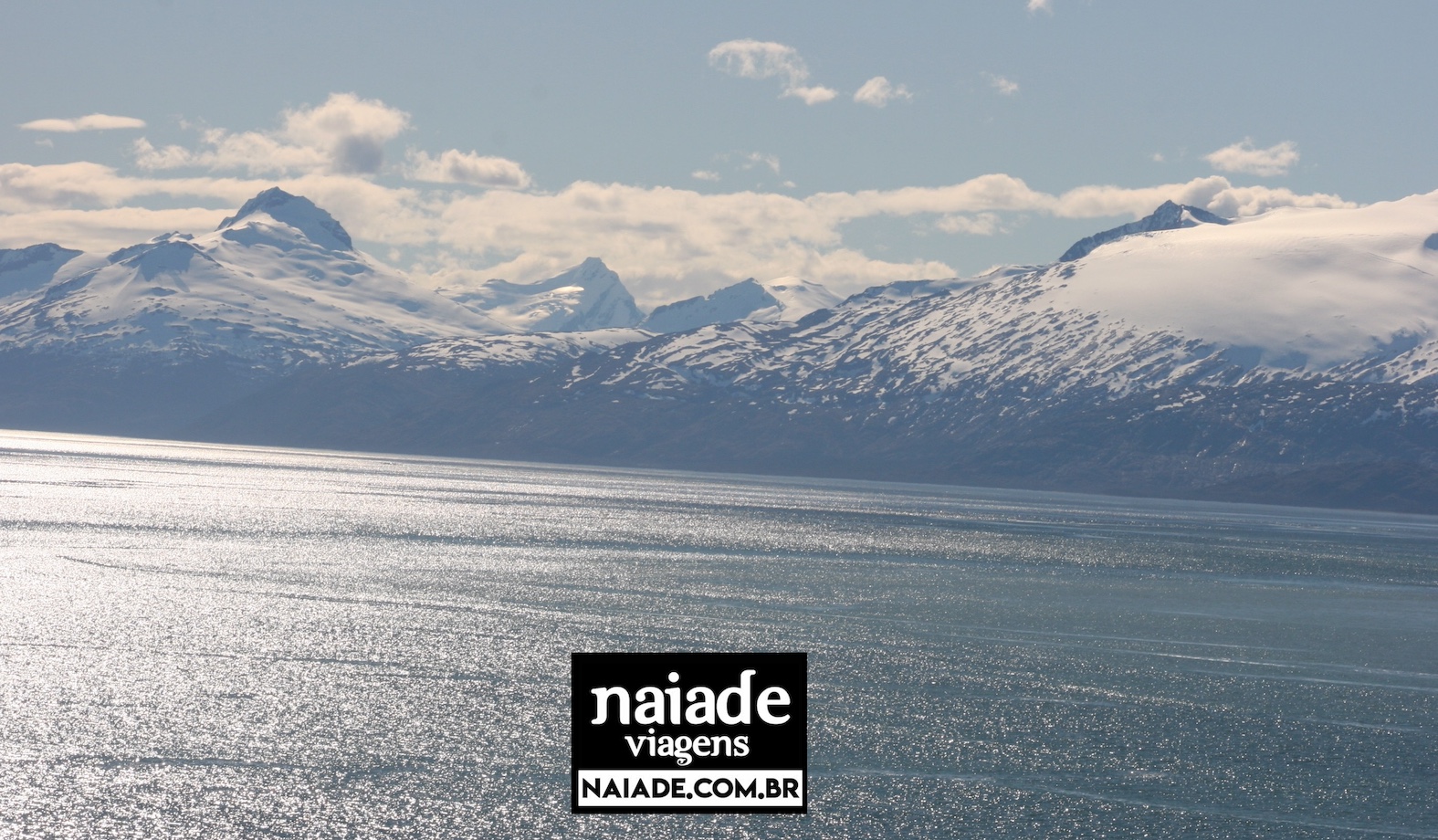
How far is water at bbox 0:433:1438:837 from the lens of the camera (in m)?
51.1

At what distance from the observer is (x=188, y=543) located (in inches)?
5714

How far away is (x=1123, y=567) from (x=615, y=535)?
206 ft

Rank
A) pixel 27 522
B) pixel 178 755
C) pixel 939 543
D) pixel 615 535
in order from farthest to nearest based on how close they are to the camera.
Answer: pixel 939 543, pixel 615 535, pixel 27 522, pixel 178 755

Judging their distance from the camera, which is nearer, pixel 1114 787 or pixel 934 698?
pixel 1114 787

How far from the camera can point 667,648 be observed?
3332 inches

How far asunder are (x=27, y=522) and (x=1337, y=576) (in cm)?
15346

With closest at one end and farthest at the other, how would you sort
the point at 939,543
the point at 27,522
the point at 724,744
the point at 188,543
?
the point at 724,744, the point at 188,543, the point at 27,522, the point at 939,543

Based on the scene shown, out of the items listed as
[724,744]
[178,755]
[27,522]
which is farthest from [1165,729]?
[27,522]

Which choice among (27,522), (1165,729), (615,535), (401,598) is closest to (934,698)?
(1165,729)

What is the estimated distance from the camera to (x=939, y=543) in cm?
19062

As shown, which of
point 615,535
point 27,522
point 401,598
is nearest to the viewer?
point 401,598

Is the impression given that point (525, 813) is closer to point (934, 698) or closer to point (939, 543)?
point (934, 698)

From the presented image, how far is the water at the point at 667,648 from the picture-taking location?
51125 mm

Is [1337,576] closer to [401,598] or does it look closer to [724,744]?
[401,598]
